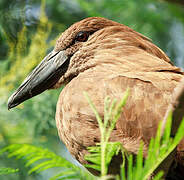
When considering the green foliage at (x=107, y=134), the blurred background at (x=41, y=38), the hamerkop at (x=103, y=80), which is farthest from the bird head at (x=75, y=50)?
the green foliage at (x=107, y=134)

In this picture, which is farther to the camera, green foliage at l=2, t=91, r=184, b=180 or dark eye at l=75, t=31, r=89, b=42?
dark eye at l=75, t=31, r=89, b=42

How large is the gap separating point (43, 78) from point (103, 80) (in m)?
0.83

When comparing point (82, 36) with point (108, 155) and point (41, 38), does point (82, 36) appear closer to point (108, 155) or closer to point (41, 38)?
point (41, 38)

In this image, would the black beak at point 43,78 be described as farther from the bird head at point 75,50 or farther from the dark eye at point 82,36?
the dark eye at point 82,36

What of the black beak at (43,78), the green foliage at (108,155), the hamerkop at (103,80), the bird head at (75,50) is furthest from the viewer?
the black beak at (43,78)

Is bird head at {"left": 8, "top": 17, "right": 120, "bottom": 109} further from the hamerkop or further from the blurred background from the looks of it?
the blurred background

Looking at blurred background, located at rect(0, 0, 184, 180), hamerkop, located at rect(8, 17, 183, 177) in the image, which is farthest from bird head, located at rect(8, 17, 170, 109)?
blurred background, located at rect(0, 0, 184, 180)

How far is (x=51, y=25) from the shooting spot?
560cm

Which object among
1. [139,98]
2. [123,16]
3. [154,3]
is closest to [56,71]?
[139,98]

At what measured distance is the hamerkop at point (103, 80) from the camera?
2.60 meters

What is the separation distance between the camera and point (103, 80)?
9.52 feet

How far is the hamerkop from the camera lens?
2.60 m

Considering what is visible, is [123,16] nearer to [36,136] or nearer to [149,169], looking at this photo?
[36,136]

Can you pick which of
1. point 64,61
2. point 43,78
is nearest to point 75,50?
point 64,61
